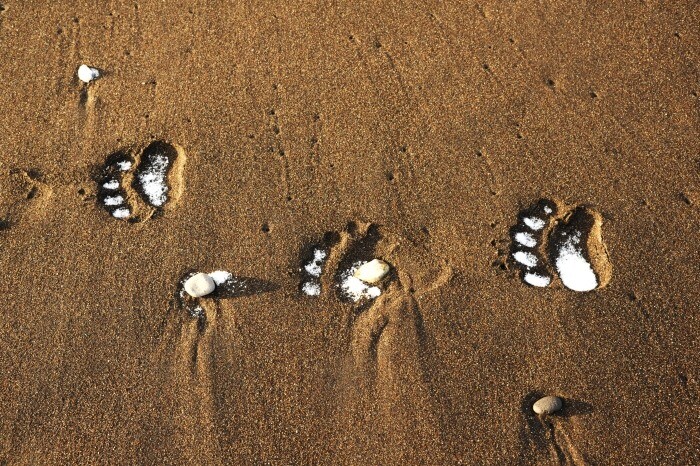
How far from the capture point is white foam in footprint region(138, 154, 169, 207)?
462 centimetres

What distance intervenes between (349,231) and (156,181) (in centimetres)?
148

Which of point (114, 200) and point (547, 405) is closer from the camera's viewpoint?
point (547, 405)

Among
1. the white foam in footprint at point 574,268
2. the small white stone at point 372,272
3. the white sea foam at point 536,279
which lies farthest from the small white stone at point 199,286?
the white foam in footprint at point 574,268

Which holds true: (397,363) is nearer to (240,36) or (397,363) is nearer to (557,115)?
(557,115)

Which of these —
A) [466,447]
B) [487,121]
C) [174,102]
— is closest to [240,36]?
[174,102]

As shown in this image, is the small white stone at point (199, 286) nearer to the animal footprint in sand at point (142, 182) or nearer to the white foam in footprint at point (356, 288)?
the animal footprint in sand at point (142, 182)

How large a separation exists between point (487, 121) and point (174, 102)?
8.01ft

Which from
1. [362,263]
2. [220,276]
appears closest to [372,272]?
[362,263]

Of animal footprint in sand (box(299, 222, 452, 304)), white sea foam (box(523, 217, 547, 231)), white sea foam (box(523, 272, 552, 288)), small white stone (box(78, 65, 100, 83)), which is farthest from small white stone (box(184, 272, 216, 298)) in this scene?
white sea foam (box(523, 217, 547, 231))

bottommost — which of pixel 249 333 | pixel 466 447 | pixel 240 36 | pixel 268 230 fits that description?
pixel 466 447

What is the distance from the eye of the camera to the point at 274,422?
13.0 ft

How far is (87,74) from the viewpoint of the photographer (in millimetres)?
5070

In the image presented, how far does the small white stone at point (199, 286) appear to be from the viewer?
425 centimetres

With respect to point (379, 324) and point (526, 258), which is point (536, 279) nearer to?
point (526, 258)
